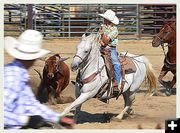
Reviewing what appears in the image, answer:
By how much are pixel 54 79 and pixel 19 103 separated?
493 cm

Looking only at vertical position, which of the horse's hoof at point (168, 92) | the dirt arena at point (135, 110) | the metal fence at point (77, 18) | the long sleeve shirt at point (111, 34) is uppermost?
the metal fence at point (77, 18)

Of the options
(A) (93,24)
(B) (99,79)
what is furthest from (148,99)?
(A) (93,24)

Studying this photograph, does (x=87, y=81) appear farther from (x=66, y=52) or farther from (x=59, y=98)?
(x=66, y=52)

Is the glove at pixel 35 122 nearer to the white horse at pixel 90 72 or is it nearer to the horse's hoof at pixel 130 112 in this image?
the white horse at pixel 90 72

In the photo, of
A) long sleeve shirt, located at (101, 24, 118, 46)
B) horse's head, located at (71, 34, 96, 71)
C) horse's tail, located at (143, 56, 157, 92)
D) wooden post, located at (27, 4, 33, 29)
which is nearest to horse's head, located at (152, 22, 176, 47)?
horse's tail, located at (143, 56, 157, 92)

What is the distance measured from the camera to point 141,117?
25.0 feet

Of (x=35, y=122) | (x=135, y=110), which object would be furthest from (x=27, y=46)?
(x=135, y=110)

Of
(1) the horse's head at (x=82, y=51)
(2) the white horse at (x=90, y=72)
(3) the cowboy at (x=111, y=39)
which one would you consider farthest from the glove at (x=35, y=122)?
(3) the cowboy at (x=111, y=39)

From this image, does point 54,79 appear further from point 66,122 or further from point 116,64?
point 66,122

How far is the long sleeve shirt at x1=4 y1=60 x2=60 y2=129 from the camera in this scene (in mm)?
3246

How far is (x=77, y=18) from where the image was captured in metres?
17.7

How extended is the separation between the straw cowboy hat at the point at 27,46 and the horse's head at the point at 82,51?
2970 mm

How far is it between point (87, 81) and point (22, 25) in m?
10.7

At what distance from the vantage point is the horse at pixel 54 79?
26.1 ft
